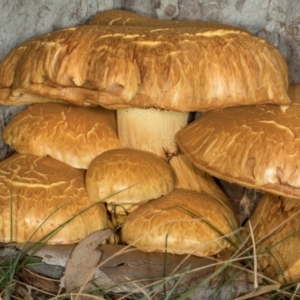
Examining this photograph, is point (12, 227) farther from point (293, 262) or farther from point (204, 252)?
point (293, 262)

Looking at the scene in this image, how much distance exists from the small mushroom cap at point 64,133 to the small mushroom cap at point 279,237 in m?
0.83

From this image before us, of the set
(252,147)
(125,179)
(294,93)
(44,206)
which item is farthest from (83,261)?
(294,93)

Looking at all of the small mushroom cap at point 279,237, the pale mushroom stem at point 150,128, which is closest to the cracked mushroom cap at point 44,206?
the pale mushroom stem at point 150,128

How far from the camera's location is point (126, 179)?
2.84 meters

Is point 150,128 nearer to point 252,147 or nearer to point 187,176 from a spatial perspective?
point 187,176

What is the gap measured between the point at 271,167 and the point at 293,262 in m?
0.53

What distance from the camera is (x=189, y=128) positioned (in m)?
3.02

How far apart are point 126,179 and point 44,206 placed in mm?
404

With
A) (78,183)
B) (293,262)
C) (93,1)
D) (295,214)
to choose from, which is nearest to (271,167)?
(295,214)

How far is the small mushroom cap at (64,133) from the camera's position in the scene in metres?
3.08

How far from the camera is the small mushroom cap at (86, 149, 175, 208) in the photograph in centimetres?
284

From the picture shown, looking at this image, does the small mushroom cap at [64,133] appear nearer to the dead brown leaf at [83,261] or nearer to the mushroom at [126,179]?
the mushroom at [126,179]

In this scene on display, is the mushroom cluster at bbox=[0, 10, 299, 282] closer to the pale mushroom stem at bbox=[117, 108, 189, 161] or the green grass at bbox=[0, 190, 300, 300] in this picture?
the pale mushroom stem at bbox=[117, 108, 189, 161]

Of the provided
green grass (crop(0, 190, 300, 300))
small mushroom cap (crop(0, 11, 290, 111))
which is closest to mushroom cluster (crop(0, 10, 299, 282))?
small mushroom cap (crop(0, 11, 290, 111))
